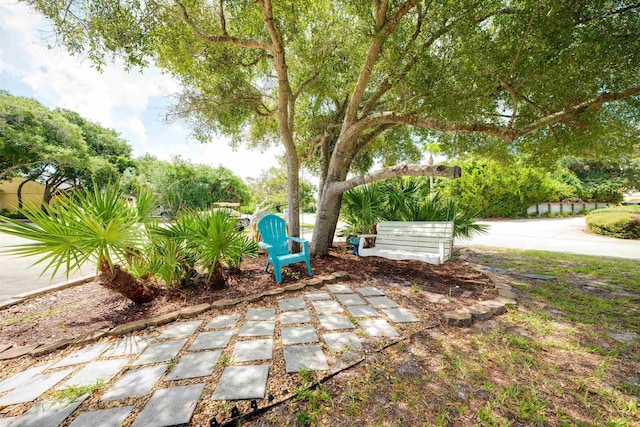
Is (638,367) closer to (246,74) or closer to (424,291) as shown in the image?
(424,291)

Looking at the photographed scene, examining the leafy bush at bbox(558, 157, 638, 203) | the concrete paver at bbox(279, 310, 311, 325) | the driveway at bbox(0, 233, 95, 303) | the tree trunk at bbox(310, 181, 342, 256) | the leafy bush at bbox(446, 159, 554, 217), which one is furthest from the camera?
the leafy bush at bbox(558, 157, 638, 203)

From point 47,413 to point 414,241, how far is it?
447 centimetres

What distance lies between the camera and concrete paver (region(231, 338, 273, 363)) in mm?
2031

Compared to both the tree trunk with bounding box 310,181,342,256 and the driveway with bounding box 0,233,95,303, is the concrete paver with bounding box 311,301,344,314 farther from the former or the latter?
the driveway with bounding box 0,233,95,303

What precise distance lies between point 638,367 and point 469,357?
1259 millimetres

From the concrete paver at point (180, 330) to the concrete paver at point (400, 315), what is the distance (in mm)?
2028

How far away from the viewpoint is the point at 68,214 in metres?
2.42

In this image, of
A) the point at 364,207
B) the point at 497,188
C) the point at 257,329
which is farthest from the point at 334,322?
the point at 497,188

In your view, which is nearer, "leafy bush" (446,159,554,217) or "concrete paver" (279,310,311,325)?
"concrete paver" (279,310,311,325)

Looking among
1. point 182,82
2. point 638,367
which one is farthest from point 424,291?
point 182,82

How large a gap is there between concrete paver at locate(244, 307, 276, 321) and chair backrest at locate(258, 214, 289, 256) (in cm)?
142

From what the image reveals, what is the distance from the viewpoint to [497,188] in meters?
16.5

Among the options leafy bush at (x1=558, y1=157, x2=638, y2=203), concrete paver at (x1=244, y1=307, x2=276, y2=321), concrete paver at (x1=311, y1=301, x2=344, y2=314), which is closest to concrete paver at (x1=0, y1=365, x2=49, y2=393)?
concrete paver at (x1=244, y1=307, x2=276, y2=321)

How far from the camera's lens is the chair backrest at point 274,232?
4.27 meters
